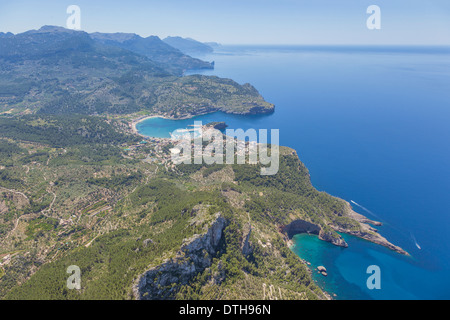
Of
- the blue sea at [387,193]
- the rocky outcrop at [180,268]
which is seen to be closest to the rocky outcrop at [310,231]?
the blue sea at [387,193]

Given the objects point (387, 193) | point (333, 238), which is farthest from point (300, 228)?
point (387, 193)

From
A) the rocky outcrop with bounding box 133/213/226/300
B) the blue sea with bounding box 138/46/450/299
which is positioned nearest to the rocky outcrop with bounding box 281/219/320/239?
the blue sea with bounding box 138/46/450/299

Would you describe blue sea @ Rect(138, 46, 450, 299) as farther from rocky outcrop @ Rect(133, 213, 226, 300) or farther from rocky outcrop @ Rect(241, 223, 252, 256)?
rocky outcrop @ Rect(133, 213, 226, 300)

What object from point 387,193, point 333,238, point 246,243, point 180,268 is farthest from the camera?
point 387,193

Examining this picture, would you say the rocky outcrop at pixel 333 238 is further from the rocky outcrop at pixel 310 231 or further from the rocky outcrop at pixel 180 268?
the rocky outcrop at pixel 180 268

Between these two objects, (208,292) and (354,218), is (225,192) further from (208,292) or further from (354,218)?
(354,218)

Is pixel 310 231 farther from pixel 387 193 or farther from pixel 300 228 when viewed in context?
pixel 387 193

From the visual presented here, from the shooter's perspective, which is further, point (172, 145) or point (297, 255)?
point (172, 145)

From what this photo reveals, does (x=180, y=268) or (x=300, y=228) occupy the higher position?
(x=180, y=268)
